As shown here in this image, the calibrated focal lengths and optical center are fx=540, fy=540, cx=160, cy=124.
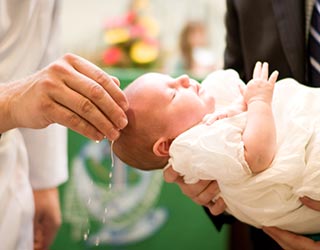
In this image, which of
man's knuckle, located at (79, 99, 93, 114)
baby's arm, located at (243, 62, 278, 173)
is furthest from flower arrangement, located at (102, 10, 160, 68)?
man's knuckle, located at (79, 99, 93, 114)

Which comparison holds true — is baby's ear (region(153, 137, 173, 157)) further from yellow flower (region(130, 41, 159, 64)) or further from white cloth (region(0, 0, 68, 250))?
yellow flower (region(130, 41, 159, 64))

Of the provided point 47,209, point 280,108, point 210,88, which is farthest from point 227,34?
point 47,209

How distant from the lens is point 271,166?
1.13 meters

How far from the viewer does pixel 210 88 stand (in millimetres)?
1328

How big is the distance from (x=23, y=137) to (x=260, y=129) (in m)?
0.71

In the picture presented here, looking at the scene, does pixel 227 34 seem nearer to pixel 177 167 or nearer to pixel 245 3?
pixel 245 3

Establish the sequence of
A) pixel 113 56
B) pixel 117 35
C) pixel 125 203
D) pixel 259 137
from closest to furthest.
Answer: pixel 259 137 < pixel 125 203 < pixel 113 56 < pixel 117 35

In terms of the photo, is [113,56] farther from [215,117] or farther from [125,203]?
[215,117]

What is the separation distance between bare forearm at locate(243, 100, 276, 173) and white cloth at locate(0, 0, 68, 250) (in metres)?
0.56

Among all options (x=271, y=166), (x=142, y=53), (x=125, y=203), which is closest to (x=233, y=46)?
(x=271, y=166)

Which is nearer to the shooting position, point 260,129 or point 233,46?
point 260,129

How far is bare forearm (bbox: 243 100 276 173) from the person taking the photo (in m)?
1.11

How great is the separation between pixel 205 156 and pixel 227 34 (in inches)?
24.2

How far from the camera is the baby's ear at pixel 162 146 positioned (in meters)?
1.18
